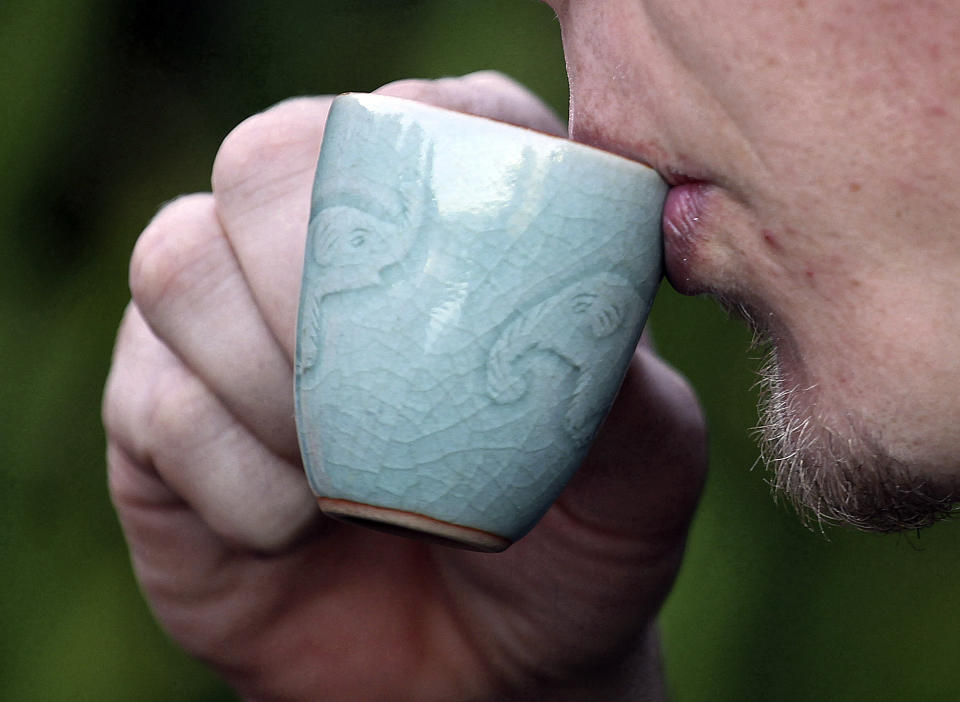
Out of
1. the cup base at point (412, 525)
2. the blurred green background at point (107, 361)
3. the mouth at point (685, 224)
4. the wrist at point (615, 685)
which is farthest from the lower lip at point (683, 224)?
the blurred green background at point (107, 361)

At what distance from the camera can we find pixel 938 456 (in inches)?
22.6

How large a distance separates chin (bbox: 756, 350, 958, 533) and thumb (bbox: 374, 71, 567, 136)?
0.27 m

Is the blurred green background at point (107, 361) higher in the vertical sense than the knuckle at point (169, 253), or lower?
lower

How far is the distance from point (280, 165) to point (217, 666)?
468mm

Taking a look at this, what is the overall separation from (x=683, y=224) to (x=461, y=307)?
0.12 m

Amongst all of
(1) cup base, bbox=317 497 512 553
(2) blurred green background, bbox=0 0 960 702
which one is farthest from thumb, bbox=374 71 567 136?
(2) blurred green background, bbox=0 0 960 702

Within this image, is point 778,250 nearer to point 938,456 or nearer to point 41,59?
point 938,456

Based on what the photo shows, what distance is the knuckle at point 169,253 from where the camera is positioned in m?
0.75

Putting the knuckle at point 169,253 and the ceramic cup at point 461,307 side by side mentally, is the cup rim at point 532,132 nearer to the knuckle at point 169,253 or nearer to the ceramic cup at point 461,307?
the ceramic cup at point 461,307

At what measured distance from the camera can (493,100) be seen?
0.84 m

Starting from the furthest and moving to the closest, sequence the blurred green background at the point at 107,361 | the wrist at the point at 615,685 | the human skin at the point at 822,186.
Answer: the blurred green background at the point at 107,361
the wrist at the point at 615,685
the human skin at the point at 822,186

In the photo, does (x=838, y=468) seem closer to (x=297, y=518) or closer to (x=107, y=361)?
(x=297, y=518)

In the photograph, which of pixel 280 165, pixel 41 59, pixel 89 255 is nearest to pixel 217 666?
pixel 280 165

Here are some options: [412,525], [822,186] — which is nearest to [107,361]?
[412,525]
